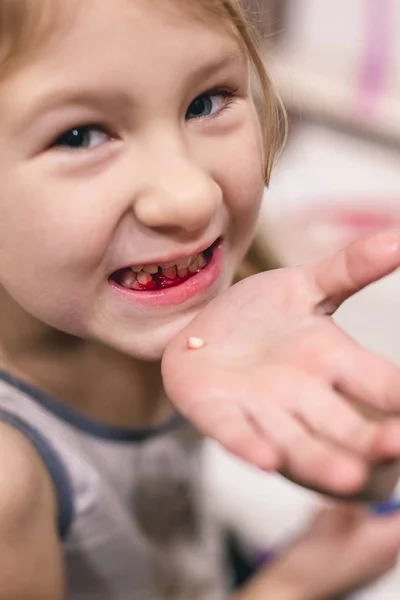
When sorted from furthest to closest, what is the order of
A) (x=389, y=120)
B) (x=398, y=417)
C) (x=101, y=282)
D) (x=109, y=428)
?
(x=389, y=120) < (x=109, y=428) < (x=101, y=282) < (x=398, y=417)

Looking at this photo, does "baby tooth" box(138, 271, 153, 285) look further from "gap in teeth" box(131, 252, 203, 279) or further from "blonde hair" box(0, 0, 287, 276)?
"blonde hair" box(0, 0, 287, 276)

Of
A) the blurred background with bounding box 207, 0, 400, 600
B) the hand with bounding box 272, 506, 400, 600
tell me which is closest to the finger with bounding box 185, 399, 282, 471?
the hand with bounding box 272, 506, 400, 600

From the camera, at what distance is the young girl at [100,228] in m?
0.38

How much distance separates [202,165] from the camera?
1.40 feet

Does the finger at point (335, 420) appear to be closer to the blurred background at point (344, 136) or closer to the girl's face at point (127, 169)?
the girl's face at point (127, 169)

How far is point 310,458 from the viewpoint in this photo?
0.32 metres

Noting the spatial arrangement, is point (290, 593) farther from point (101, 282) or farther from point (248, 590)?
point (101, 282)

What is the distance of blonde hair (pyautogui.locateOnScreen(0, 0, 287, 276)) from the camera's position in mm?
365

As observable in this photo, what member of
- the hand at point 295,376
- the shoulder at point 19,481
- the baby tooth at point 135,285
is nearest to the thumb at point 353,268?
the hand at point 295,376

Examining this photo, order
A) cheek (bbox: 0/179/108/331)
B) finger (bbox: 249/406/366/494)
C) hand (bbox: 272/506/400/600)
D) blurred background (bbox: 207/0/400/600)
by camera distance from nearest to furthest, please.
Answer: finger (bbox: 249/406/366/494), cheek (bbox: 0/179/108/331), hand (bbox: 272/506/400/600), blurred background (bbox: 207/0/400/600)

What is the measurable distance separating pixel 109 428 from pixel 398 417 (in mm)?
311

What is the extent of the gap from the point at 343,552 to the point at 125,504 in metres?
0.20

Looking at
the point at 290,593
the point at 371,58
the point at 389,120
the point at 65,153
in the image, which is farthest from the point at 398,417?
the point at 371,58

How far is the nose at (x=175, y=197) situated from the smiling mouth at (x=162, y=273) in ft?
0.16
